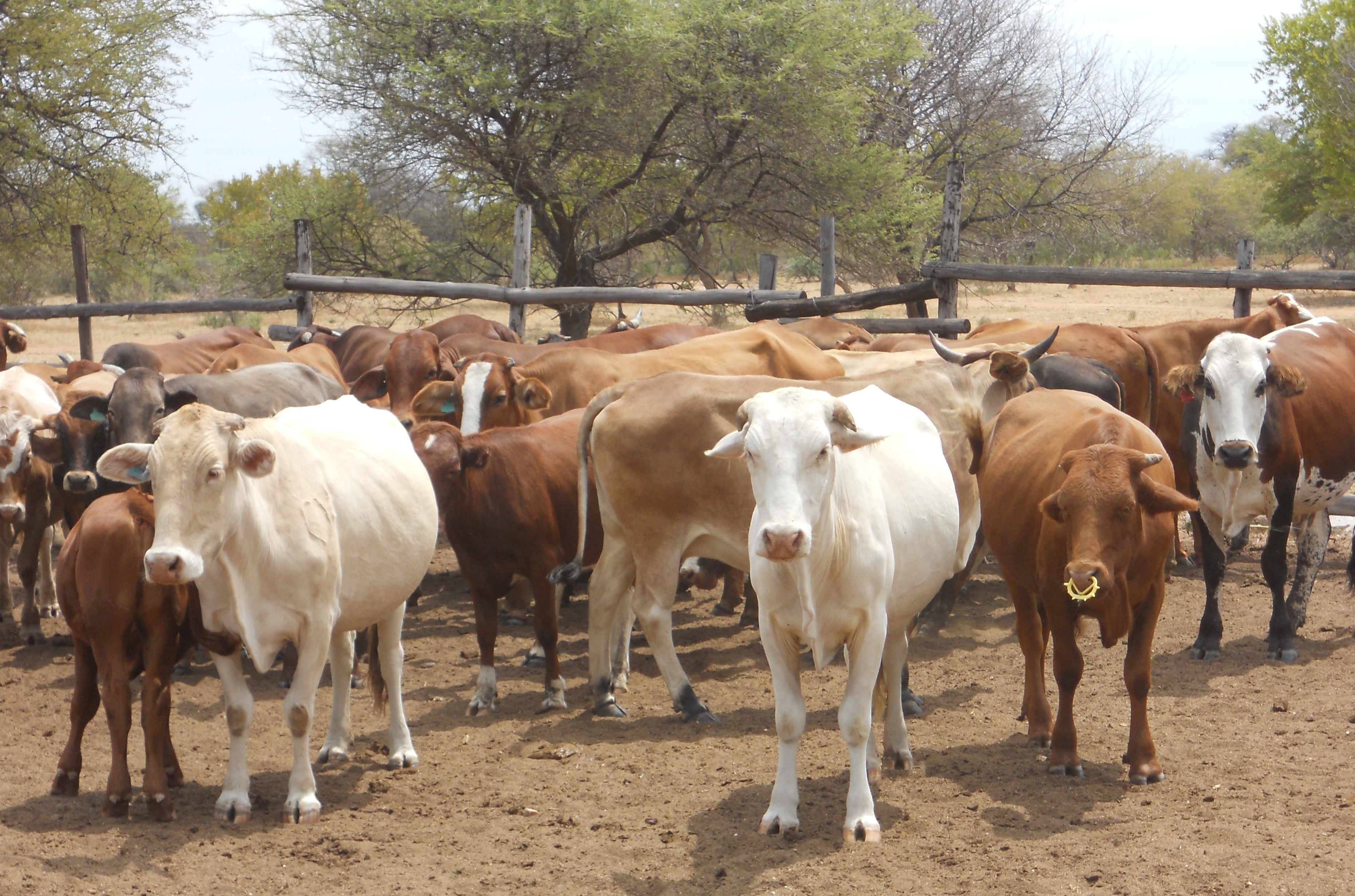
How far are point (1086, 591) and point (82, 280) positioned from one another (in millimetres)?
14733

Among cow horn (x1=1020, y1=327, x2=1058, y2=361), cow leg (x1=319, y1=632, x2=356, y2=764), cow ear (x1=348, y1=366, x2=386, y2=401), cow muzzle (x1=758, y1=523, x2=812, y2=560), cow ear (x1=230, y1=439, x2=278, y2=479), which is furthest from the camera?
cow ear (x1=348, y1=366, x2=386, y2=401)

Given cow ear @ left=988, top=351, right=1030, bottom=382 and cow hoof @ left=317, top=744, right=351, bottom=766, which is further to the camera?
cow ear @ left=988, top=351, right=1030, bottom=382

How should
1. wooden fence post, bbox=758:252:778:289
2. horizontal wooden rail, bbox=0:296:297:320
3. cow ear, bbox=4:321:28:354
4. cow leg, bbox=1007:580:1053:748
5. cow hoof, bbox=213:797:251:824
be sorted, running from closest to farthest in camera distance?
1. cow hoof, bbox=213:797:251:824
2. cow leg, bbox=1007:580:1053:748
3. cow ear, bbox=4:321:28:354
4. wooden fence post, bbox=758:252:778:289
5. horizontal wooden rail, bbox=0:296:297:320

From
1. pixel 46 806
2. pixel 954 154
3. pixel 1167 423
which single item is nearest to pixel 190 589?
pixel 46 806

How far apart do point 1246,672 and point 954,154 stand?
51.7 feet

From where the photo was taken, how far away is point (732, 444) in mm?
4445

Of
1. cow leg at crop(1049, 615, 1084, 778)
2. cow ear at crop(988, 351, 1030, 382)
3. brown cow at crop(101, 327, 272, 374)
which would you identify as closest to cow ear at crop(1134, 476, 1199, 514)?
cow leg at crop(1049, 615, 1084, 778)

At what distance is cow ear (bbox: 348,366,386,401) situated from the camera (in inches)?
369

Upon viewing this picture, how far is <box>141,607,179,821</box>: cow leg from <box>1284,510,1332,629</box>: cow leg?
651 cm

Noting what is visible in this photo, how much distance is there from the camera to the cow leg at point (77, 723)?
4.96m

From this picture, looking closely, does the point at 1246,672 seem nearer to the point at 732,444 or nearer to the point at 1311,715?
the point at 1311,715

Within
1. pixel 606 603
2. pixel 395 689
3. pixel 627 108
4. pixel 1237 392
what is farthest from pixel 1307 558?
pixel 627 108

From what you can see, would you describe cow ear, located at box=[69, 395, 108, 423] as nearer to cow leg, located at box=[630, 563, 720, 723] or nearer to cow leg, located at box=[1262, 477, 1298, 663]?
cow leg, located at box=[630, 563, 720, 723]

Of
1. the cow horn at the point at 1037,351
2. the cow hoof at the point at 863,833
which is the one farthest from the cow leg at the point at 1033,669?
the cow horn at the point at 1037,351
